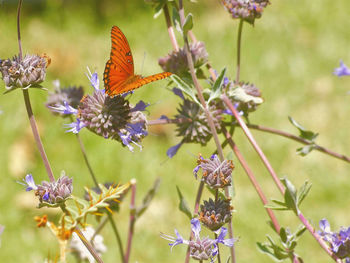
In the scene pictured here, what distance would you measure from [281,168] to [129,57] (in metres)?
2.16

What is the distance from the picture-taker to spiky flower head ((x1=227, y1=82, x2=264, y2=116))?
98cm

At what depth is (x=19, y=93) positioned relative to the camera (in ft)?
10.5

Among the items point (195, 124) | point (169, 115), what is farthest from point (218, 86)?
point (169, 115)

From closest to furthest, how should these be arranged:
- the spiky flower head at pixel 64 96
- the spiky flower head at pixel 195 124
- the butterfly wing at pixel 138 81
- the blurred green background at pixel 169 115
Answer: the butterfly wing at pixel 138 81 < the spiky flower head at pixel 195 124 < the spiky flower head at pixel 64 96 < the blurred green background at pixel 169 115

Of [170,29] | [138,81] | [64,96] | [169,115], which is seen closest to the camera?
[138,81]

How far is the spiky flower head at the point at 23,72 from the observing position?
2.59 ft

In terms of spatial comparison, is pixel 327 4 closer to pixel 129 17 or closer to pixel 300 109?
pixel 300 109

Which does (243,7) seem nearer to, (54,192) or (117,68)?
(117,68)

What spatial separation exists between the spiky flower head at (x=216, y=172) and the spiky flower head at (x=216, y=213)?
0.03 m

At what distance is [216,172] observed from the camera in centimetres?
76

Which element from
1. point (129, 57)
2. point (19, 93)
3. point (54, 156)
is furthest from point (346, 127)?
point (129, 57)

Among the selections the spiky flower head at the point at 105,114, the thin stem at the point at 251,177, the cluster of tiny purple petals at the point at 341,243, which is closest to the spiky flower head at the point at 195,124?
the thin stem at the point at 251,177

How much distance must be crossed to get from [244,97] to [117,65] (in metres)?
0.27

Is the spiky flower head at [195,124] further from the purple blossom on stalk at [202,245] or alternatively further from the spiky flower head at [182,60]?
the purple blossom on stalk at [202,245]
